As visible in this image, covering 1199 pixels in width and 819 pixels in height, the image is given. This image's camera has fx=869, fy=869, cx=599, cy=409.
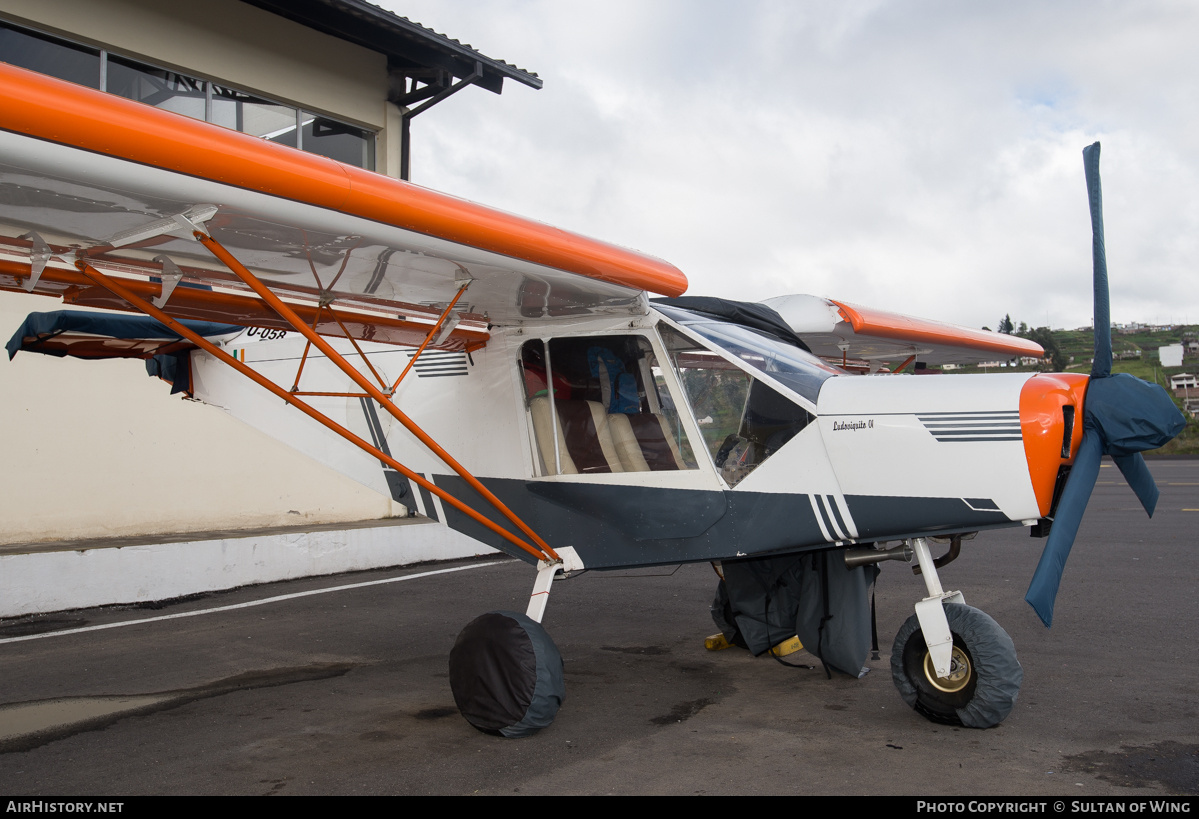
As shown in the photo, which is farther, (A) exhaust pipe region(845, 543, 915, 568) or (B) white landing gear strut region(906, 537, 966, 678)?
(A) exhaust pipe region(845, 543, 915, 568)

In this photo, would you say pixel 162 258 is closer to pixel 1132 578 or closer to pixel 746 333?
pixel 746 333

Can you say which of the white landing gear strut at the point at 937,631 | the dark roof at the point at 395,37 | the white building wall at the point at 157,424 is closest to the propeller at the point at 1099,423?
the white landing gear strut at the point at 937,631

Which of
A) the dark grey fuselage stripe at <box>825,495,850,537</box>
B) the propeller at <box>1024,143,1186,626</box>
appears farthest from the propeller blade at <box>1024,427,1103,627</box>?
the dark grey fuselage stripe at <box>825,495,850,537</box>

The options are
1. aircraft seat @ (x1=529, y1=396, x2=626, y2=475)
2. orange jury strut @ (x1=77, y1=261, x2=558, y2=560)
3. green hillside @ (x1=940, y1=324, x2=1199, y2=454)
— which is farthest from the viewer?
green hillside @ (x1=940, y1=324, x2=1199, y2=454)

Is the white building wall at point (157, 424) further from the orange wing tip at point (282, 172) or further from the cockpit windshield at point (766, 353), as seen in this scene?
the cockpit windshield at point (766, 353)

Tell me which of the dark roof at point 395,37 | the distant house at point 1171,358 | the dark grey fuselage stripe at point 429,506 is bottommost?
the dark grey fuselage stripe at point 429,506

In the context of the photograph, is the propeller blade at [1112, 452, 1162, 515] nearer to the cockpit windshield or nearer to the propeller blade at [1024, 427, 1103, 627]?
the propeller blade at [1024, 427, 1103, 627]

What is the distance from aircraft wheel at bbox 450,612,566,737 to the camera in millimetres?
3947

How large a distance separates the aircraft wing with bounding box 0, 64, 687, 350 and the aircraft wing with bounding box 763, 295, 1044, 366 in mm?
2480

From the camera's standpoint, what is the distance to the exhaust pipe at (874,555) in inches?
164

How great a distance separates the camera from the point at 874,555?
427cm

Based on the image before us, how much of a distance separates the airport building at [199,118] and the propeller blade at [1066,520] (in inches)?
312

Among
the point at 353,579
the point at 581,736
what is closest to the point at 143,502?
the point at 353,579

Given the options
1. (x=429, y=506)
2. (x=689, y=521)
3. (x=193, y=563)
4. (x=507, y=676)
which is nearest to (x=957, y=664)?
(x=689, y=521)
